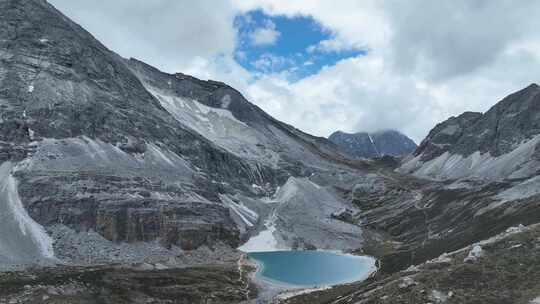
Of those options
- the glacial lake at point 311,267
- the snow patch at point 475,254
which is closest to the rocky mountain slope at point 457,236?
the snow patch at point 475,254

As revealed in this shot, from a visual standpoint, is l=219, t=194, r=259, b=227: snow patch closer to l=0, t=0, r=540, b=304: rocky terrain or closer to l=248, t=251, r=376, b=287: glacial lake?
l=0, t=0, r=540, b=304: rocky terrain

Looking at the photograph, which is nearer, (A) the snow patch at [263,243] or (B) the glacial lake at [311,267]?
(B) the glacial lake at [311,267]

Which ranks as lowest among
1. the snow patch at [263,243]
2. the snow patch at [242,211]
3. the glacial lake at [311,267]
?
the glacial lake at [311,267]

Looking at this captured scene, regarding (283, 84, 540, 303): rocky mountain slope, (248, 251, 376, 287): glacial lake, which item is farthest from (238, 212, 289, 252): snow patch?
(283, 84, 540, 303): rocky mountain slope

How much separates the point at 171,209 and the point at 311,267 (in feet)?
114

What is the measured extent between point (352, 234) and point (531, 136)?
93.1 m

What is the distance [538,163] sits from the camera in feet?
473

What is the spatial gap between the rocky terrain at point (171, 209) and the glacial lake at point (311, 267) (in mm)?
4934

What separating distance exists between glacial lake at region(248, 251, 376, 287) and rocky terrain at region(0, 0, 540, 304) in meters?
4.93

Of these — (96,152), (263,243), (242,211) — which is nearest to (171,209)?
(96,152)

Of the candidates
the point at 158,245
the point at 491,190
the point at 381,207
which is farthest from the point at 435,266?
the point at 381,207

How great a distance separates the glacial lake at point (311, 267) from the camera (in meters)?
90.0

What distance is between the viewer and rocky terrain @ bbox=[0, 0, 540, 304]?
64.2m

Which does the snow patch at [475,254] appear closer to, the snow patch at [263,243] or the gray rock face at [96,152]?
the gray rock face at [96,152]
